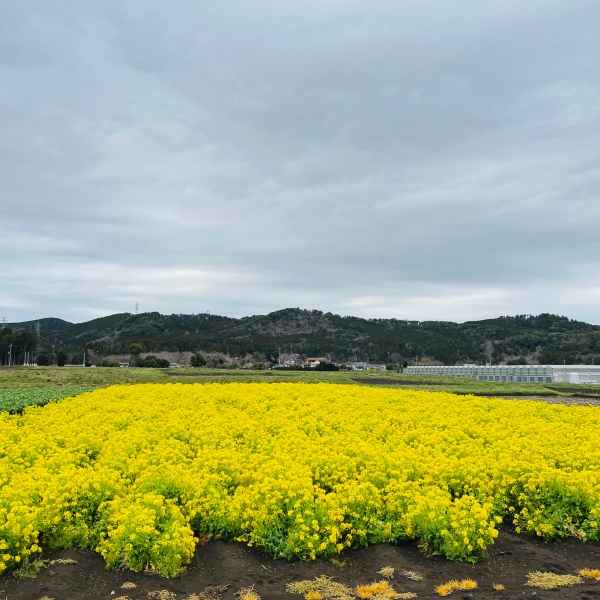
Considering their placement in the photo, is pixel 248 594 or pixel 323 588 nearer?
pixel 248 594

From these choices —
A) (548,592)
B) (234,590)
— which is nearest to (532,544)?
(548,592)

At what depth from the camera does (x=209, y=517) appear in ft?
31.9

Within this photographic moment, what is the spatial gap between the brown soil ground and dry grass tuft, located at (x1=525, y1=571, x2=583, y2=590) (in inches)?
4.8

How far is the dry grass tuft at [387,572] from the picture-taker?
8602 millimetres

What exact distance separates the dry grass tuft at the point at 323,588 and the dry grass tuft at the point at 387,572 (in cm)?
75

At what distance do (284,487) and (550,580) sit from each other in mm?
4355

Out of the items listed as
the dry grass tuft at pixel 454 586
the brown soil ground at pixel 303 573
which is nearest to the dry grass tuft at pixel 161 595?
the brown soil ground at pixel 303 573

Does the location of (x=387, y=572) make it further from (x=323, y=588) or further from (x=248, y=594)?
(x=248, y=594)

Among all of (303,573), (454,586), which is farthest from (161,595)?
(454,586)

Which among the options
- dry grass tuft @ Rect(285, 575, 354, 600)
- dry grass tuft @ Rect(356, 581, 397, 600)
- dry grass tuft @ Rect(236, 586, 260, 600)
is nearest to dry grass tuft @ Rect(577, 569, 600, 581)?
dry grass tuft @ Rect(356, 581, 397, 600)

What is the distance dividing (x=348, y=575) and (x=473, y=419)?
37.2 ft

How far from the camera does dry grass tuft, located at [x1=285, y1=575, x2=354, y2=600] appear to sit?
7.93 meters

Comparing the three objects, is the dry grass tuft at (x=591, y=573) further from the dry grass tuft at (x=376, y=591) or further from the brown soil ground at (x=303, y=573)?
the dry grass tuft at (x=376, y=591)

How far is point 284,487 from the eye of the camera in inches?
383
